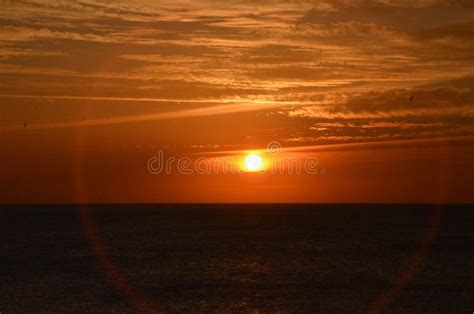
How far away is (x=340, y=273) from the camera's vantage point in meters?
44.7

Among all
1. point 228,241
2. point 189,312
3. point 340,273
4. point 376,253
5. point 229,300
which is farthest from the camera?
point 228,241

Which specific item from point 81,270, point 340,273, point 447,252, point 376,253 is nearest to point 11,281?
point 81,270

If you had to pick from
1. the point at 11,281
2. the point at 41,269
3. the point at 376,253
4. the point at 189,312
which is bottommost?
the point at 189,312

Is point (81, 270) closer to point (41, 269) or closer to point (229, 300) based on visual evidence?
point (41, 269)

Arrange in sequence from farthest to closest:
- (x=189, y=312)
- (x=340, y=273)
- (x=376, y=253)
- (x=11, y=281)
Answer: (x=376, y=253) → (x=340, y=273) → (x=11, y=281) → (x=189, y=312)

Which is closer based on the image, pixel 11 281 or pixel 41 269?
pixel 11 281

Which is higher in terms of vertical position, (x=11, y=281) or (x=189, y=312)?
(x=11, y=281)

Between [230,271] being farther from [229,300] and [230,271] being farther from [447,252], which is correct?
[447,252]

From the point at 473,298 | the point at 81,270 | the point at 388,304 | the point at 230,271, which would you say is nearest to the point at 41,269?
the point at 81,270

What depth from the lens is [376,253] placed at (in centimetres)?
5769

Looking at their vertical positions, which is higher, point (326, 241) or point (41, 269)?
point (326, 241)

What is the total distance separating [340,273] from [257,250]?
14.8m

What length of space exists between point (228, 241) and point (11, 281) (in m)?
32.0

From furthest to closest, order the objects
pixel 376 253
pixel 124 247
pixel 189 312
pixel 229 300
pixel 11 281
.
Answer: pixel 124 247
pixel 376 253
pixel 11 281
pixel 229 300
pixel 189 312
